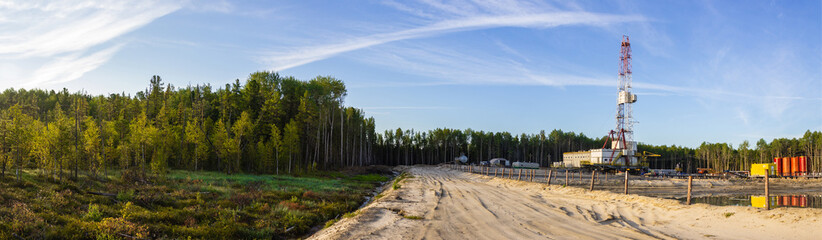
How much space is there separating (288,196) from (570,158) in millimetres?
86343

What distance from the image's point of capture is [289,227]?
14703 mm

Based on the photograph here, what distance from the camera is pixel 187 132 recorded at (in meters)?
46.2

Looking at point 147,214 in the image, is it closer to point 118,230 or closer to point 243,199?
point 118,230

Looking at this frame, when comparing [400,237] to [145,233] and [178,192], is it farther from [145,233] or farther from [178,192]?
[178,192]

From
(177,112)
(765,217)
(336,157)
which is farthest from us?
(336,157)

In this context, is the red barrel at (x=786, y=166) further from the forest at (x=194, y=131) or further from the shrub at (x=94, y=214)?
the shrub at (x=94, y=214)

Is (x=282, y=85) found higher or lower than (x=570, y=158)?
higher

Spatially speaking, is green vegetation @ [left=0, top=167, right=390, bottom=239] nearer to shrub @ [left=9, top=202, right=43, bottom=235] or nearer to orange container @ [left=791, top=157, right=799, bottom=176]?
shrub @ [left=9, top=202, right=43, bottom=235]

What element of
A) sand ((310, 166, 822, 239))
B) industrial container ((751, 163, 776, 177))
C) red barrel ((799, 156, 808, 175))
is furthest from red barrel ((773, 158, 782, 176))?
sand ((310, 166, 822, 239))

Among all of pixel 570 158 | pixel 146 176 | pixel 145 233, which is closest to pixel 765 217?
pixel 145 233

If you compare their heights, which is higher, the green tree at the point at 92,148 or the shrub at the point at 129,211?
the green tree at the point at 92,148

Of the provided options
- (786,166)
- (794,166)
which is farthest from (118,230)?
(786,166)

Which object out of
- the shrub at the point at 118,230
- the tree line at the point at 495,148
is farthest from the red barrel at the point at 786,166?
the shrub at the point at 118,230

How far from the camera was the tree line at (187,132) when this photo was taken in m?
27.1
